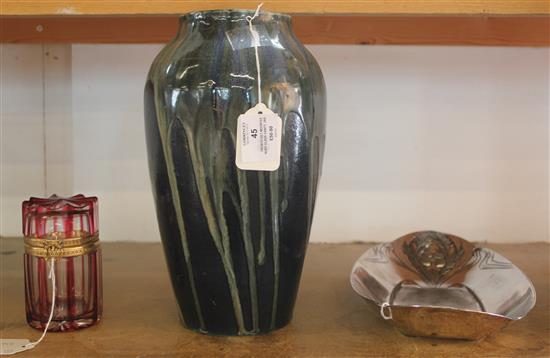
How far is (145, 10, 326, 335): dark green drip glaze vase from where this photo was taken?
0.69 m

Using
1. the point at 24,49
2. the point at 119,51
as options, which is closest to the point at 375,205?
the point at 119,51

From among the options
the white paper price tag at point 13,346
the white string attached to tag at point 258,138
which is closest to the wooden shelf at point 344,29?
the white string attached to tag at point 258,138

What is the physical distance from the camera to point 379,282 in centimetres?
90

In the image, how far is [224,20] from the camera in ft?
2.35

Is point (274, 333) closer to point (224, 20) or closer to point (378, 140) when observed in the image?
point (224, 20)

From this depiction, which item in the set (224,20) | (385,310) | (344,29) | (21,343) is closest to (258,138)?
(224,20)

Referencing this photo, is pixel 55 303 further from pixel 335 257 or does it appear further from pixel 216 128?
pixel 335 257

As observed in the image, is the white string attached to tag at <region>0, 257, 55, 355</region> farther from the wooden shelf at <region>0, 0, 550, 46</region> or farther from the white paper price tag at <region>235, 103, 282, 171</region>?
the wooden shelf at <region>0, 0, 550, 46</region>

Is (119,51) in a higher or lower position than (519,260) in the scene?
higher

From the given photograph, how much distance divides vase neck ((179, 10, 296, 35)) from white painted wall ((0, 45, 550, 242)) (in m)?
0.45

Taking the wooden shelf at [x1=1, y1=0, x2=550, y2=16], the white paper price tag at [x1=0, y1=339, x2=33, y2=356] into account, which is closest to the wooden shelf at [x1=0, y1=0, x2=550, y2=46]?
the wooden shelf at [x1=1, y1=0, x2=550, y2=16]

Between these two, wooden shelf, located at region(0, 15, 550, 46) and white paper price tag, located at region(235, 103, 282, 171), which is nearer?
white paper price tag, located at region(235, 103, 282, 171)

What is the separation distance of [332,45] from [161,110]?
0.53 metres

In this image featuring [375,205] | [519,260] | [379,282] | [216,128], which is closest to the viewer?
[216,128]
